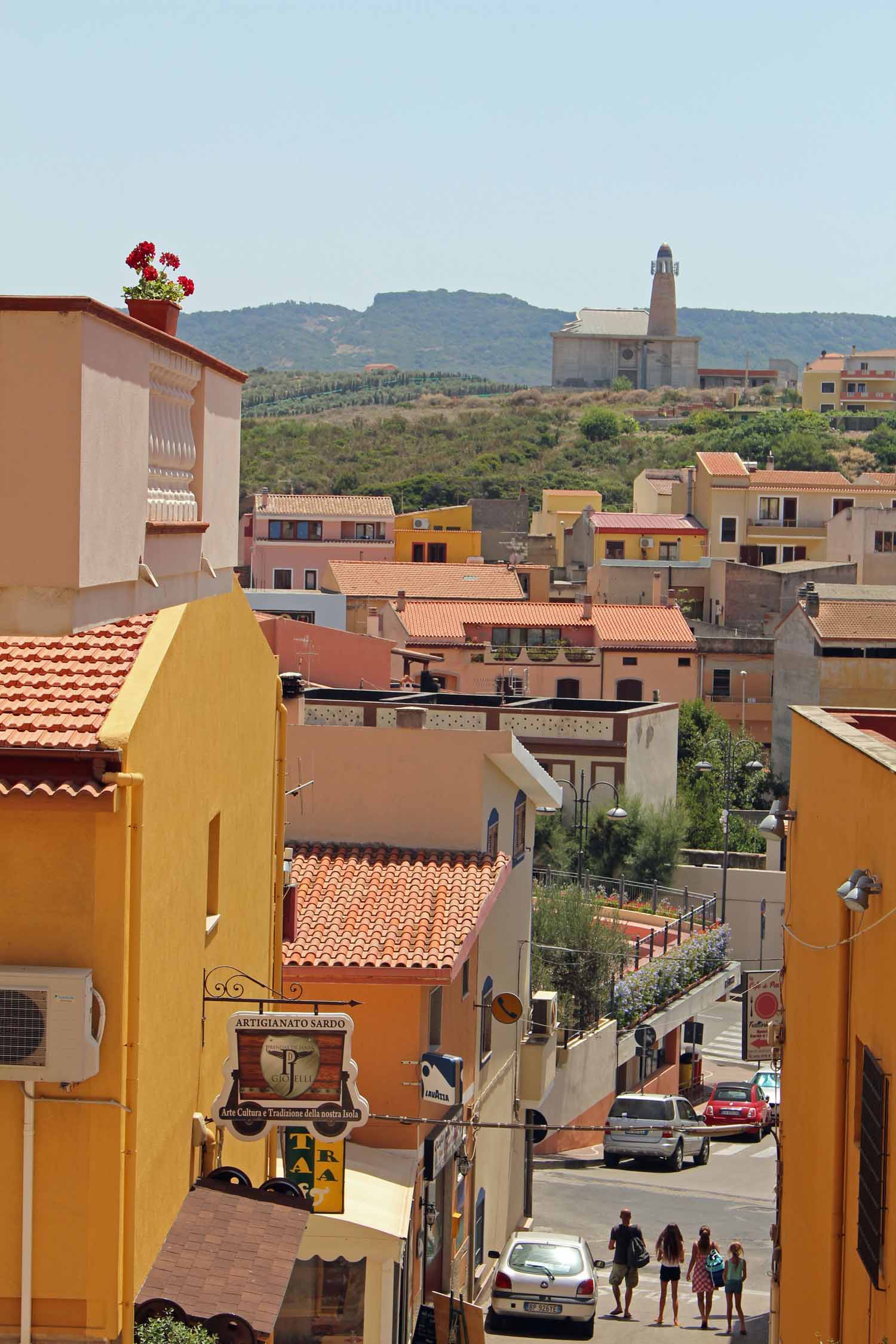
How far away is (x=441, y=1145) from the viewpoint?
20.8 m

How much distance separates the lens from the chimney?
2447 cm

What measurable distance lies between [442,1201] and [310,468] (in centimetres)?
10766

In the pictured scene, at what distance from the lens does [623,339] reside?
183375mm

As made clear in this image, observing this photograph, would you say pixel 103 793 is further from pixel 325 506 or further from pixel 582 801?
pixel 325 506

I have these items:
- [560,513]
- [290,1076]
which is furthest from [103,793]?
[560,513]

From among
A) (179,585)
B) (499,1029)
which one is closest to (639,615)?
(499,1029)

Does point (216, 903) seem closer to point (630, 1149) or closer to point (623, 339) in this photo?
point (630, 1149)

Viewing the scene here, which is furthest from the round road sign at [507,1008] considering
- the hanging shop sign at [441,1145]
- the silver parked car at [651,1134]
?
the silver parked car at [651,1134]

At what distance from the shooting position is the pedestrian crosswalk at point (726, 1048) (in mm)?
46312

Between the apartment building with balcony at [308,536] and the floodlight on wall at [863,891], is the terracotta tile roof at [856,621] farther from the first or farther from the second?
the floodlight on wall at [863,891]

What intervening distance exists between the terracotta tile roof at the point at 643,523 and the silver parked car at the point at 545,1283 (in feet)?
217

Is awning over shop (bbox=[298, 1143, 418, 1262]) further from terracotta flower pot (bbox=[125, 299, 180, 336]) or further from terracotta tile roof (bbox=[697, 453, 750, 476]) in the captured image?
terracotta tile roof (bbox=[697, 453, 750, 476])

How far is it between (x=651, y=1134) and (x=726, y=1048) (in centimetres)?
1371

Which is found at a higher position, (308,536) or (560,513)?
(560,513)
